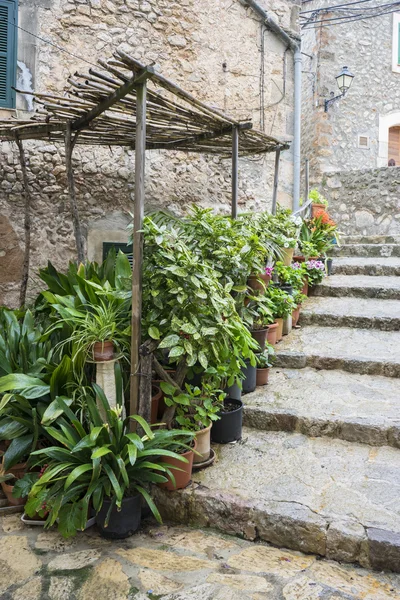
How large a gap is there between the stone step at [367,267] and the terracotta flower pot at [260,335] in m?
3.05

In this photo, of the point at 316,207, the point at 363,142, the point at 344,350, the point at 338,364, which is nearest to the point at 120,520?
the point at 338,364

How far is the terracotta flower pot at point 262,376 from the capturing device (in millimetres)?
3584

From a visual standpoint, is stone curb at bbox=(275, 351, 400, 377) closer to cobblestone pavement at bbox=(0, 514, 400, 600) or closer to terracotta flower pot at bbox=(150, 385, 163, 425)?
terracotta flower pot at bbox=(150, 385, 163, 425)

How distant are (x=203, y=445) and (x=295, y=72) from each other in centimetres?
487

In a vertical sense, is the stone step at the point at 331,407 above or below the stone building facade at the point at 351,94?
below

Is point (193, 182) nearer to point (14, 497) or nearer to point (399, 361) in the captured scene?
point (399, 361)

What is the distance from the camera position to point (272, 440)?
2.98 meters

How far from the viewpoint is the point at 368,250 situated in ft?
23.3

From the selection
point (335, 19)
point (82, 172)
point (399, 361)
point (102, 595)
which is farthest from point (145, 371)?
point (335, 19)

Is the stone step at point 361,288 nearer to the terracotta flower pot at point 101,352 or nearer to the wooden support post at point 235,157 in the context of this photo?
the wooden support post at point 235,157

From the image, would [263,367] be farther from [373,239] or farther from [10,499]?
[373,239]

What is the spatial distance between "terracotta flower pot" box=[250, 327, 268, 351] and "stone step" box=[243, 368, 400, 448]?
33cm

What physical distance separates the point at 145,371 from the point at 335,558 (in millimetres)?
1267

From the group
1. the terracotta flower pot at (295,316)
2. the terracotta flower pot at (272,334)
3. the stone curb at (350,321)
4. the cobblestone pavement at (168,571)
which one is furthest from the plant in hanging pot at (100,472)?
the stone curb at (350,321)
